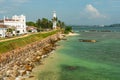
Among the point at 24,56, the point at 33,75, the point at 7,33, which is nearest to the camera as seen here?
the point at 33,75

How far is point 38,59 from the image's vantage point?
57.5m

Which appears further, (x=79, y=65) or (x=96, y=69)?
(x=79, y=65)

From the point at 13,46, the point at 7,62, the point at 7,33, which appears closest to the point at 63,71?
the point at 7,62

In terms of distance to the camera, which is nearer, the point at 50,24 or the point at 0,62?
the point at 0,62

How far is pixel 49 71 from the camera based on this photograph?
4488cm

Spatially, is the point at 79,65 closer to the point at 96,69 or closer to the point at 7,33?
the point at 96,69

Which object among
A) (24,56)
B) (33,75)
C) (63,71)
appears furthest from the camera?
(24,56)

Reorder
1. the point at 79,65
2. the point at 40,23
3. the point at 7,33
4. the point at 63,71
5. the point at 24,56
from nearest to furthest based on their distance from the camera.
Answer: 1. the point at 63,71
2. the point at 79,65
3. the point at 24,56
4. the point at 7,33
5. the point at 40,23

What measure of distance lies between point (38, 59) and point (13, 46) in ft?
21.2

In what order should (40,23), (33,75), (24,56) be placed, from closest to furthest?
(33,75)
(24,56)
(40,23)

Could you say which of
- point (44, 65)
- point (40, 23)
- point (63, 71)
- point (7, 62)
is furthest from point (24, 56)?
point (40, 23)

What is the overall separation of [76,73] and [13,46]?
20157 millimetres

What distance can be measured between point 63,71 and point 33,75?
5845 millimetres

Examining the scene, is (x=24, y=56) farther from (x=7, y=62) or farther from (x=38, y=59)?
(x=7, y=62)
